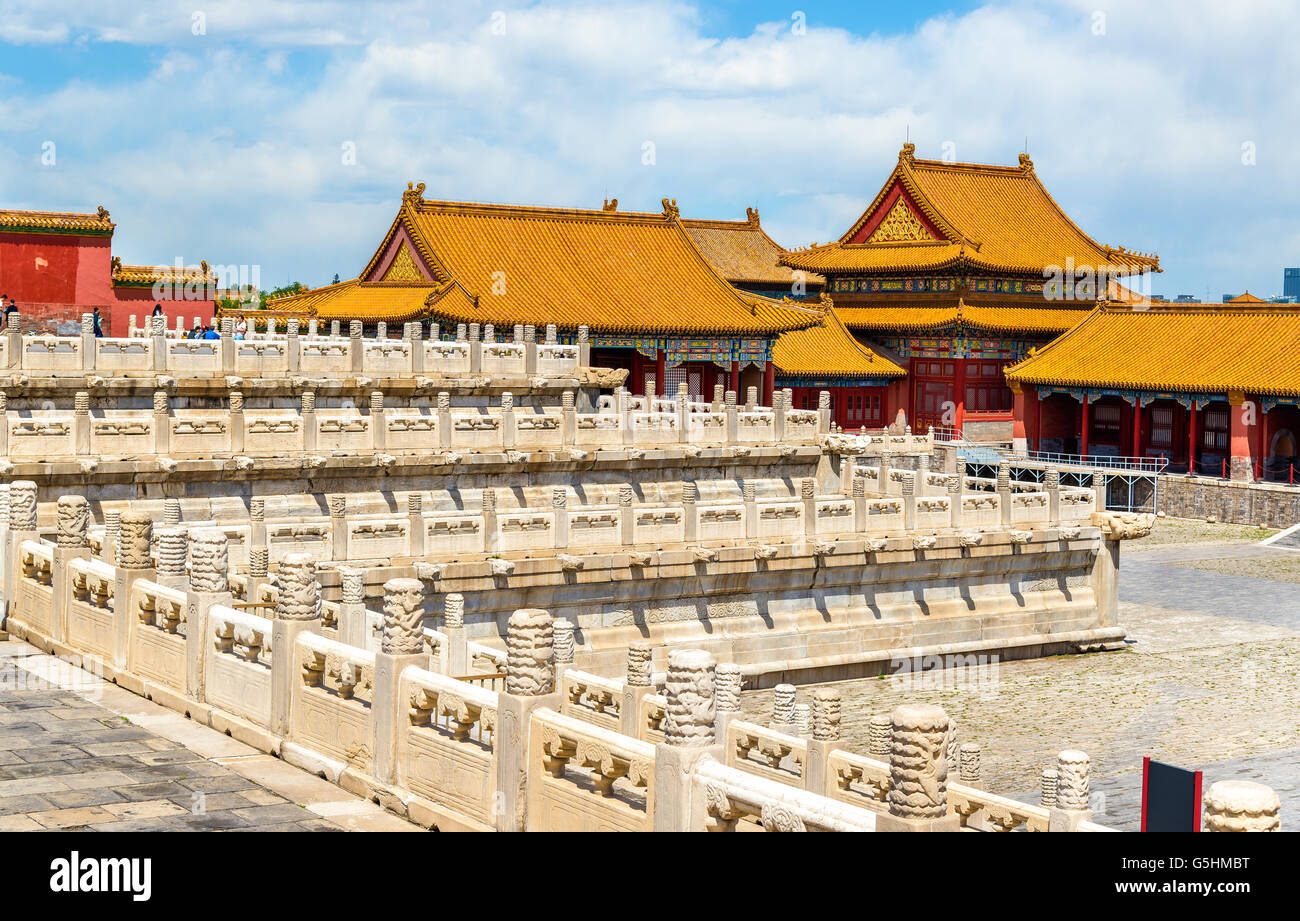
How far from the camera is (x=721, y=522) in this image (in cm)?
2789

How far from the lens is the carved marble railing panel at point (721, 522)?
90.9 feet

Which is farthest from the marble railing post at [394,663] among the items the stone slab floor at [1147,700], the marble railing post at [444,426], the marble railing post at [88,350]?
the marble railing post at [88,350]

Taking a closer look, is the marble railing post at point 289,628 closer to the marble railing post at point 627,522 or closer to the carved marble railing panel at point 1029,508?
the marble railing post at point 627,522

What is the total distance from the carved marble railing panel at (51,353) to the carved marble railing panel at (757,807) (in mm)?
20134

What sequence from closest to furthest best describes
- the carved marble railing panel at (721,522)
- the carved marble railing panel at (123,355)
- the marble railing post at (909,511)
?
the carved marble railing panel at (721,522), the carved marble railing panel at (123,355), the marble railing post at (909,511)

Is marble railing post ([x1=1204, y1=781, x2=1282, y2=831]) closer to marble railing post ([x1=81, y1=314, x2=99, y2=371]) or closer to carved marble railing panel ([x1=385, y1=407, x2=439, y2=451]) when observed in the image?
carved marble railing panel ([x1=385, y1=407, x2=439, y2=451])

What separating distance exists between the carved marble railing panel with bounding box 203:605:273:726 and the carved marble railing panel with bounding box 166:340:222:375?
1482 cm

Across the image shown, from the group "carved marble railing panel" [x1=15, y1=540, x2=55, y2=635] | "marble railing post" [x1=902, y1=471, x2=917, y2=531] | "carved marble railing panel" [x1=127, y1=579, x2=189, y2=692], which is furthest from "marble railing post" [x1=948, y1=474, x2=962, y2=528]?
"carved marble railing panel" [x1=127, y1=579, x2=189, y2=692]

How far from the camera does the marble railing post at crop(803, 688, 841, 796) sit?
15.7 metres

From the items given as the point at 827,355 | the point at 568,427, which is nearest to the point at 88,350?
the point at 568,427

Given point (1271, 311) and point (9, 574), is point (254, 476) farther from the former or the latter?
point (1271, 311)

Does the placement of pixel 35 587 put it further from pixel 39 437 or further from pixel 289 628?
pixel 39 437

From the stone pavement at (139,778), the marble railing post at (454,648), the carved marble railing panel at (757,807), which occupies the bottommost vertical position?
the stone pavement at (139,778)
